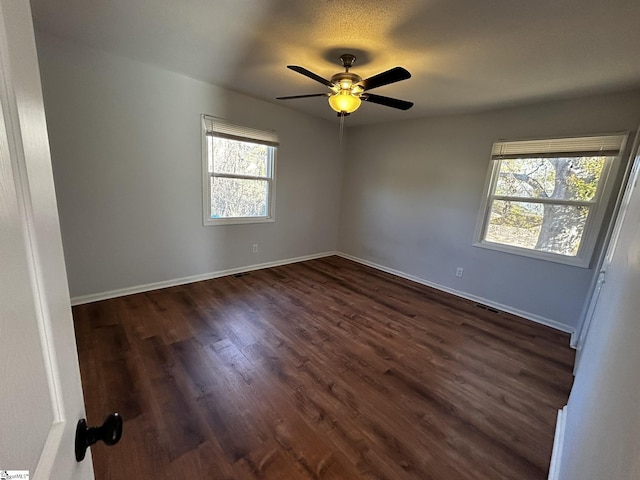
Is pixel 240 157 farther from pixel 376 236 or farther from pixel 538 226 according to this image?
pixel 538 226

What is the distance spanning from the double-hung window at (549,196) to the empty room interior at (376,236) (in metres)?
0.02

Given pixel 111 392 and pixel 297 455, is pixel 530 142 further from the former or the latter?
pixel 111 392

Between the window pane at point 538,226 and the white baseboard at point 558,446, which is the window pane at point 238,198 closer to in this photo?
the window pane at point 538,226

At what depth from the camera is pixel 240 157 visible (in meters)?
3.65

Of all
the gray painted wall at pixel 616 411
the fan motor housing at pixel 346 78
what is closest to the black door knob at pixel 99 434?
the gray painted wall at pixel 616 411

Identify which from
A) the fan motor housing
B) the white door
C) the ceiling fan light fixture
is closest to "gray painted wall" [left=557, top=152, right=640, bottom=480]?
the white door

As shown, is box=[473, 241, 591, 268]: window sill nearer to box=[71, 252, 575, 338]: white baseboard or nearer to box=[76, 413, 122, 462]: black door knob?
box=[71, 252, 575, 338]: white baseboard

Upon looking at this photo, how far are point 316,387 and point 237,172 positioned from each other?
2.87 meters

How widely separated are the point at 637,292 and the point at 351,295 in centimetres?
277

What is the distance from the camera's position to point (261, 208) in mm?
4043

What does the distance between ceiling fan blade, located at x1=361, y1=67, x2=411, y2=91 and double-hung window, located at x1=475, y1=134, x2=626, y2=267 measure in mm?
2045

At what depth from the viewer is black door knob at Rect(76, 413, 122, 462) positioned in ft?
1.77

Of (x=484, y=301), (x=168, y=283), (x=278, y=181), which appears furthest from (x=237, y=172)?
(x=484, y=301)

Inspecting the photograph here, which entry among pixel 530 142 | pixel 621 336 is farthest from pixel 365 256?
pixel 621 336
